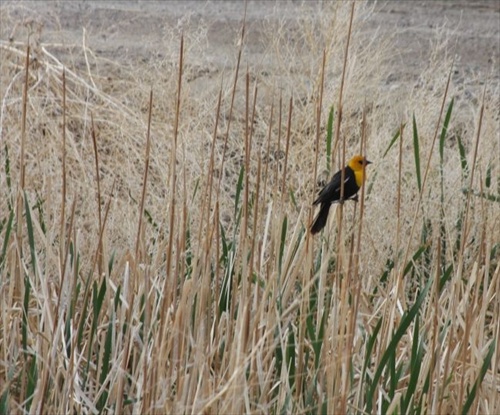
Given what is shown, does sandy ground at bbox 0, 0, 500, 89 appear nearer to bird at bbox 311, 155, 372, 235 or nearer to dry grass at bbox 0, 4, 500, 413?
dry grass at bbox 0, 4, 500, 413

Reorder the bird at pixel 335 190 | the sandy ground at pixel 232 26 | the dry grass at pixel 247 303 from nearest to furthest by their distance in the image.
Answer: the dry grass at pixel 247 303 → the bird at pixel 335 190 → the sandy ground at pixel 232 26

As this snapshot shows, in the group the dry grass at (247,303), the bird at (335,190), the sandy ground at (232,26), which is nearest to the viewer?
the dry grass at (247,303)

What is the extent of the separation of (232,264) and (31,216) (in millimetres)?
462

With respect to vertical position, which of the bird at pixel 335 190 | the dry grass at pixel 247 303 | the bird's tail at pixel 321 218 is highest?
the bird at pixel 335 190

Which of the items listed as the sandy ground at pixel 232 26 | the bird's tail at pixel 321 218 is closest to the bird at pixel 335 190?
the bird's tail at pixel 321 218

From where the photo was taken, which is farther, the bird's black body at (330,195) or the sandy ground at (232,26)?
the sandy ground at (232,26)

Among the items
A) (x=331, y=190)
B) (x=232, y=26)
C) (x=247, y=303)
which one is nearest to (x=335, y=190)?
(x=331, y=190)

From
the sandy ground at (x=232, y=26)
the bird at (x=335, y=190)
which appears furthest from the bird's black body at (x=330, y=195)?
the sandy ground at (x=232, y=26)

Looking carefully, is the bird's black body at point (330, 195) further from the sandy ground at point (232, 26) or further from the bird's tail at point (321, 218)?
the sandy ground at point (232, 26)

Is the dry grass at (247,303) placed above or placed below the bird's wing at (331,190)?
below

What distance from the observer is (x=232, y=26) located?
6.81 metres

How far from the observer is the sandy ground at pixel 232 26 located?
5950 mm

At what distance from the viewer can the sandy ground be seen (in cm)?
595

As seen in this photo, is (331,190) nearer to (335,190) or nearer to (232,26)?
(335,190)
